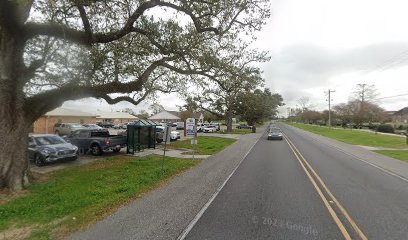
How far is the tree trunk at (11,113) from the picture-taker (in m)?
10.4

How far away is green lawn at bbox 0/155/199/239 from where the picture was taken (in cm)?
681

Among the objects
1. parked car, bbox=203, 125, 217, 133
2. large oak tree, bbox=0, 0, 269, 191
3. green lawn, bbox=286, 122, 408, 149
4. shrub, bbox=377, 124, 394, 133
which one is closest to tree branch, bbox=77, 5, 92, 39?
large oak tree, bbox=0, 0, 269, 191

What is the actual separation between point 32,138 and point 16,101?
22.3ft

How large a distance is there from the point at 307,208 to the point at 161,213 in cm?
374

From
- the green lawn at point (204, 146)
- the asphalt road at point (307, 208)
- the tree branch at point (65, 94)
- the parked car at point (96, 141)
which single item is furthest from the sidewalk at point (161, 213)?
the parked car at point (96, 141)

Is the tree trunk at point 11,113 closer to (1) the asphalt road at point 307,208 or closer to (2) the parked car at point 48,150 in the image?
(2) the parked car at point 48,150

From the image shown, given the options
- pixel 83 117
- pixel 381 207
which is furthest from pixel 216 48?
pixel 83 117

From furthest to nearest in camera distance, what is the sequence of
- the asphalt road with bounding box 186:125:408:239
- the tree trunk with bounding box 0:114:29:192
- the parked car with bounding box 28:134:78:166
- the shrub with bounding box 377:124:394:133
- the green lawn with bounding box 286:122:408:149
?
the shrub with bounding box 377:124:394:133
the green lawn with bounding box 286:122:408:149
the parked car with bounding box 28:134:78:166
the tree trunk with bounding box 0:114:29:192
the asphalt road with bounding box 186:125:408:239

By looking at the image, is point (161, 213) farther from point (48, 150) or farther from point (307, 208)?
point (48, 150)

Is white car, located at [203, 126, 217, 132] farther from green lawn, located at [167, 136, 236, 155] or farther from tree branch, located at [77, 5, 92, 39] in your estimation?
tree branch, located at [77, 5, 92, 39]

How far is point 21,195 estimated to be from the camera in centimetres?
981

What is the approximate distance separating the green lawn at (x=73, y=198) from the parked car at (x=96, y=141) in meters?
4.84

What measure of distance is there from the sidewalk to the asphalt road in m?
0.42

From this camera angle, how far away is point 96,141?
19.7 metres
